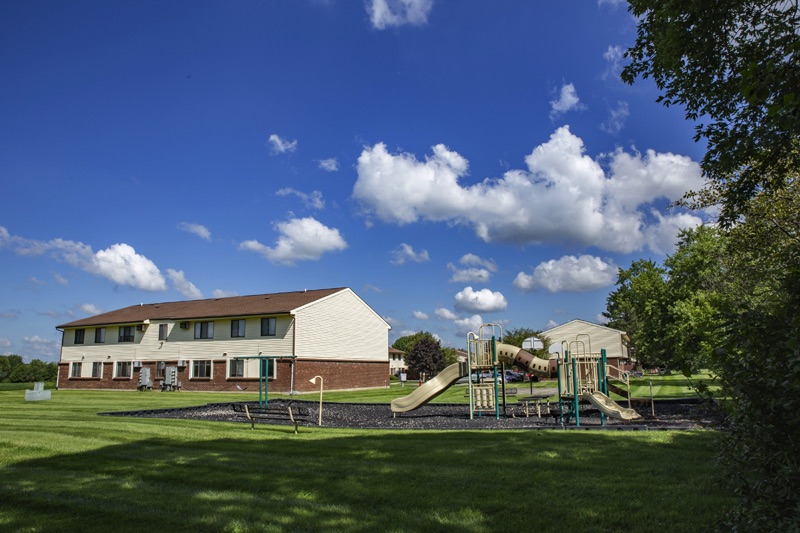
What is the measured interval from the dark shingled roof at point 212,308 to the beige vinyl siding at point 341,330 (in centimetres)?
96

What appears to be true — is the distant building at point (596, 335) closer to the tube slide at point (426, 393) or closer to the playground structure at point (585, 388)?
the tube slide at point (426, 393)

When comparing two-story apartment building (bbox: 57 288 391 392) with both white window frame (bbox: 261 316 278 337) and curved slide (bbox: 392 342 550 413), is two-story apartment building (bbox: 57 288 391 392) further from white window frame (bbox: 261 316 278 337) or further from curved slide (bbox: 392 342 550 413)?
curved slide (bbox: 392 342 550 413)

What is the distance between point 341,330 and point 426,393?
25.2m

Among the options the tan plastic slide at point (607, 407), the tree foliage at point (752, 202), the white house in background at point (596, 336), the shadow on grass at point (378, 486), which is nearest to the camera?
the tree foliage at point (752, 202)

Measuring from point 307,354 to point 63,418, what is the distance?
2426 centimetres

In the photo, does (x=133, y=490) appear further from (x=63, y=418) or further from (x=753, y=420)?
(x=63, y=418)

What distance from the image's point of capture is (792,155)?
32.8 feet

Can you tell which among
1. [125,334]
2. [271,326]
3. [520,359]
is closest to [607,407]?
[520,359]

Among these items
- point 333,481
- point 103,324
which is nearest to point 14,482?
point 333,481

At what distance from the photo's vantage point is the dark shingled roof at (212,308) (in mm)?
42844

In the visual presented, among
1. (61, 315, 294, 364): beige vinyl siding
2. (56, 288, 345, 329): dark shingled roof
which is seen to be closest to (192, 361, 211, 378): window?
(61, 315, 294, 364): beige vinyl siding

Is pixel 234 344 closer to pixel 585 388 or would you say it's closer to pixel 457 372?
pixel 457 372

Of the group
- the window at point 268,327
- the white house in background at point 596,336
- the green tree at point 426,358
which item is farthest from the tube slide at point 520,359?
the white house in background at point 596,336

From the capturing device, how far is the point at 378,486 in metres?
7.31
